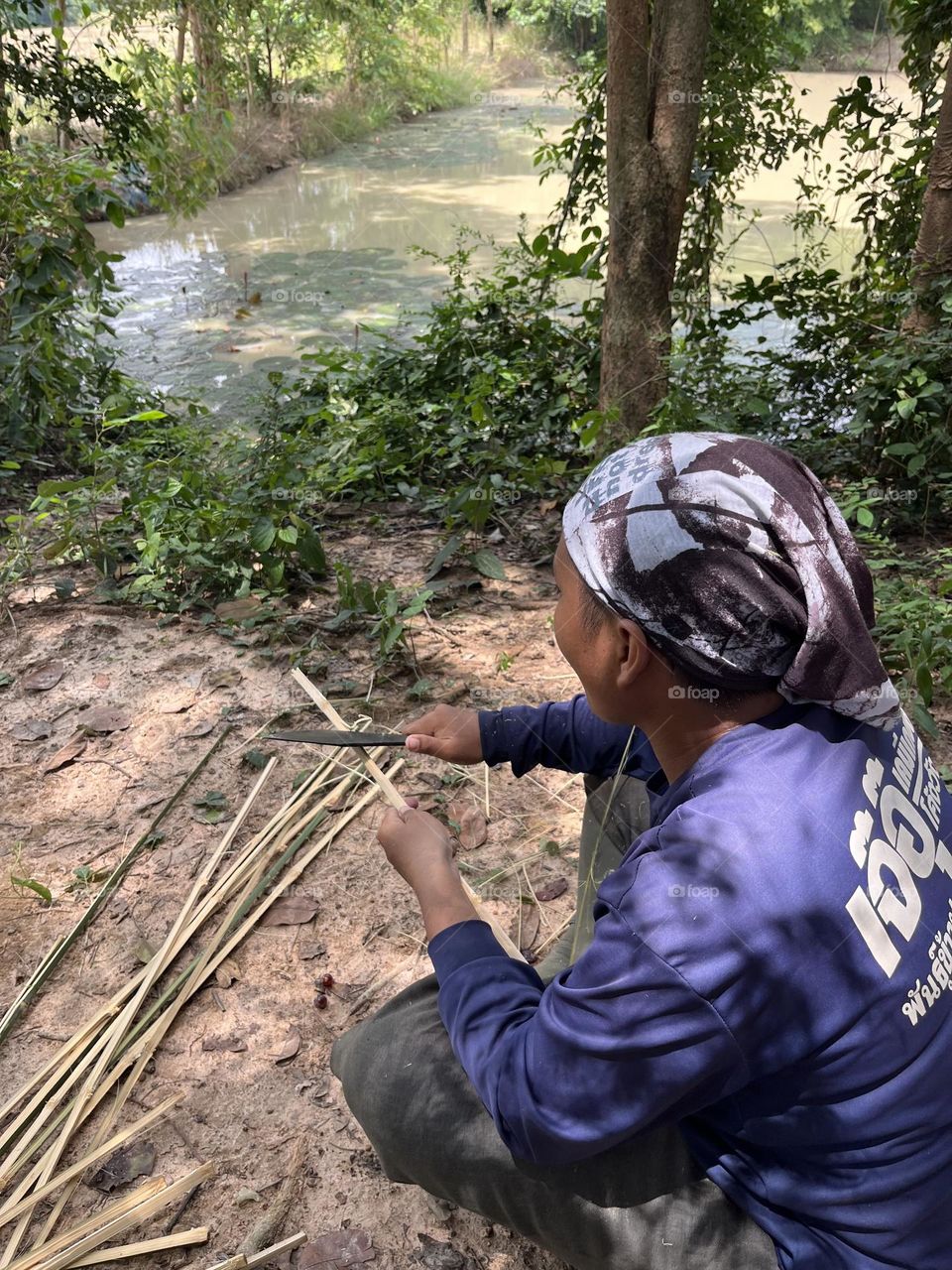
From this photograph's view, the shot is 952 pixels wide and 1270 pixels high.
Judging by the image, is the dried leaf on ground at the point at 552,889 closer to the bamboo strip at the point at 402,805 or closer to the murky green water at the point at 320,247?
the bamboo strip at the point at 402,805

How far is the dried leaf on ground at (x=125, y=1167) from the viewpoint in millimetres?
1645

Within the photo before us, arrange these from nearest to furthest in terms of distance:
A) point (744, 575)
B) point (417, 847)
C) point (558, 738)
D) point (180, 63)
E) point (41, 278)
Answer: point (744, 575) → point (417, 847) → point (558, 738) → point (41, 278) → point (180, 63)

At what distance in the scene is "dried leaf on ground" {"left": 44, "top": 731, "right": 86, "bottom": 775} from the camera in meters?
2.61

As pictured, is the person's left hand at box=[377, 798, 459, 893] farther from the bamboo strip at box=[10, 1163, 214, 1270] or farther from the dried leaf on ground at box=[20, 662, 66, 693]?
the dried leaf on ground at box=[20, 662, 66, 693]

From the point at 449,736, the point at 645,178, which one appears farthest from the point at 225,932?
the point at 645,178

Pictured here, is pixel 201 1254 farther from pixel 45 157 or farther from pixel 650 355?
pixel 45 157

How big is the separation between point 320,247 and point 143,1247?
1010 cm

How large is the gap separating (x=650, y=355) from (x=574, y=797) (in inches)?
86.7

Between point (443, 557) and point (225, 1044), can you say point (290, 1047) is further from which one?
point (443, 557)

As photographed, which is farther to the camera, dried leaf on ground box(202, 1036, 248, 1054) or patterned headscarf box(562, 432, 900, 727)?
dried leaf on ground box(202, 1036, 248, 1054)

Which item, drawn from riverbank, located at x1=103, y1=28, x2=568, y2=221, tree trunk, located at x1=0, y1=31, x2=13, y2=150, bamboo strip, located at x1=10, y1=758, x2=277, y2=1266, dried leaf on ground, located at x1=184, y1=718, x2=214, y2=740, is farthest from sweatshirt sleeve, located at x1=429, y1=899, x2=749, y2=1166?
riverbank, located at x1=103, y1=28, x2=568, y2=221

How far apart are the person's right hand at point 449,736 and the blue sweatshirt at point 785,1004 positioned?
71 centimetres

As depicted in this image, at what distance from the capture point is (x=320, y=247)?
1023cm

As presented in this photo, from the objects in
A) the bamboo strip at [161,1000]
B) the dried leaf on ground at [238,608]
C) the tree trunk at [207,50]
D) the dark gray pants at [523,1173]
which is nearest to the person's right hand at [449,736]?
the dark gray pants at [523,1173]
